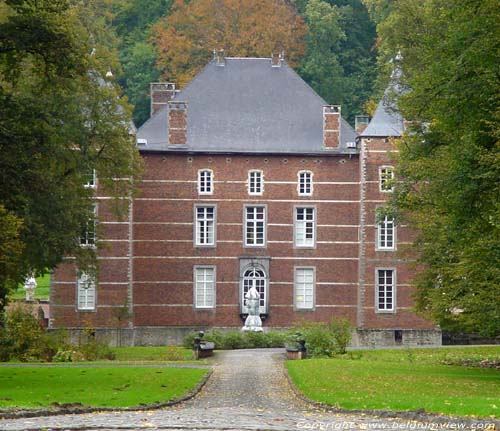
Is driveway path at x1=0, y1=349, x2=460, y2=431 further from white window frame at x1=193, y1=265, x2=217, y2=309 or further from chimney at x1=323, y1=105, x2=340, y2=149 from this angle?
chimney at x1=323, y1=105, x2=340, y2=149

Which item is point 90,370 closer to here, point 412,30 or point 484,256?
point 484,256

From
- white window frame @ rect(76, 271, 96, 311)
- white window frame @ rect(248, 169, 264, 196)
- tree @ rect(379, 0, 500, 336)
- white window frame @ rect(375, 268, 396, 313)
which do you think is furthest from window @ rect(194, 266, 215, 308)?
tree @ rect(379, 0, 500, 336)

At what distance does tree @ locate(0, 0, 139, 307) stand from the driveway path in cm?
509

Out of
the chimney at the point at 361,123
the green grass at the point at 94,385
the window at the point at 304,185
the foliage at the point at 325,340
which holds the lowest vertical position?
the green grass at the point at 94,385

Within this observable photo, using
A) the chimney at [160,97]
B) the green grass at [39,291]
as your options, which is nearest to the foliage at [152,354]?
the chimney at [160,97]

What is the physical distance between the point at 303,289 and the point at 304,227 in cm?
252

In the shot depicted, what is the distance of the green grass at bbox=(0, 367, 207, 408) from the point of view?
965 inches

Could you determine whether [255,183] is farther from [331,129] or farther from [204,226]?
[331,129]

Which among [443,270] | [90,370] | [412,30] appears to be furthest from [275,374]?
[412,30]

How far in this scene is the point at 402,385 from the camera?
28.5 metres

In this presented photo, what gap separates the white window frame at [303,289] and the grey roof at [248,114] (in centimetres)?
484

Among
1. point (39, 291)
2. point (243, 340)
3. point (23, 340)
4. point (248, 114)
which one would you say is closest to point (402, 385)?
point (23, 340)

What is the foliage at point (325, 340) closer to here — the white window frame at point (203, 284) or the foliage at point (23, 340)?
the foliage at point (23, 340)

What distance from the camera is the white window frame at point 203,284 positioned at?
188 ft
